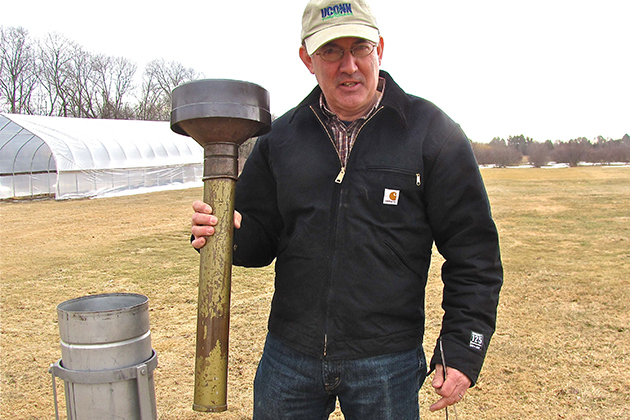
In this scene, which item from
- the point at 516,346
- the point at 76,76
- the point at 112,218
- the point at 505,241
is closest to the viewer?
the point at 516,346

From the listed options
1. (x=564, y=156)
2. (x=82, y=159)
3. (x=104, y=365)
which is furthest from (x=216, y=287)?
(x=564, y=156)

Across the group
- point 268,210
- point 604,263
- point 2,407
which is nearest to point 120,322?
point 268,210

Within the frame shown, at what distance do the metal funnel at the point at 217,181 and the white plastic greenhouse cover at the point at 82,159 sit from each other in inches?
779

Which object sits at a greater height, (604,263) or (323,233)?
(323,233)

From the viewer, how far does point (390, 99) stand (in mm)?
1851

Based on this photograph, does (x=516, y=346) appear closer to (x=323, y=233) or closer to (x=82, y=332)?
(x=323, y=233)

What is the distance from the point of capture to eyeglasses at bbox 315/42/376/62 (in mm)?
1788

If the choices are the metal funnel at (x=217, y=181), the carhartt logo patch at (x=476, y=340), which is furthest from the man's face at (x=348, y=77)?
the carhartt logo patch at (x=476, y=340)

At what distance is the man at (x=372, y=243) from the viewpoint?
1755 mm

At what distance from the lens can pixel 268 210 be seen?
209 cm

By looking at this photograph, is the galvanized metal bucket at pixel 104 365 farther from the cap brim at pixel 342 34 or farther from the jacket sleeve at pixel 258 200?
the cap brim at pixel 342 34

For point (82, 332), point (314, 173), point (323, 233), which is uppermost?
point (314, 173)

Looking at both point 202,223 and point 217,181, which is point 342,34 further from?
point 202,223

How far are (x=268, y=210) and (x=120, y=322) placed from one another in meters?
0.69
